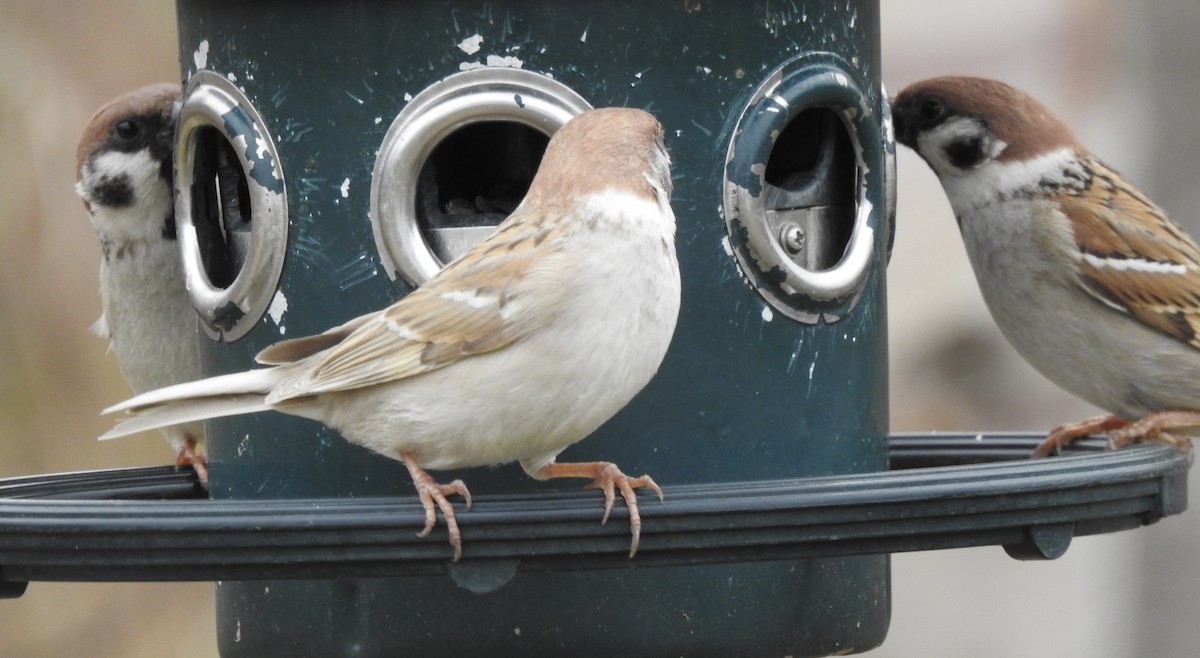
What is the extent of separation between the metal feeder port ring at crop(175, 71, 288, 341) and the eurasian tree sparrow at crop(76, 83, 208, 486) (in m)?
0.46

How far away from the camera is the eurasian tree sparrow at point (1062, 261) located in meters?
4.91

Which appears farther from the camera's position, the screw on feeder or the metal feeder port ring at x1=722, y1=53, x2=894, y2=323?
the screw on feeder

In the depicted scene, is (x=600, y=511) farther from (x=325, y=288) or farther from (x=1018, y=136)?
(x=1018, y=136)

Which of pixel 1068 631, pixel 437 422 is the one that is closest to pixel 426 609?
pixel 437 422

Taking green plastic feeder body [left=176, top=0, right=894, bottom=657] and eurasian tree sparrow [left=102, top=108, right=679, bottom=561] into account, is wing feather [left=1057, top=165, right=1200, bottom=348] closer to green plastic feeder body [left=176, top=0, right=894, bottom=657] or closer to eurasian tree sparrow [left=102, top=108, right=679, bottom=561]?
green plastic feeder body [left=176, top=0, right=894, bottom=657]

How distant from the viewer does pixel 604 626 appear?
3842mm

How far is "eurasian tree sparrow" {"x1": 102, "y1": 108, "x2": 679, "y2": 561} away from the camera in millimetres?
3312

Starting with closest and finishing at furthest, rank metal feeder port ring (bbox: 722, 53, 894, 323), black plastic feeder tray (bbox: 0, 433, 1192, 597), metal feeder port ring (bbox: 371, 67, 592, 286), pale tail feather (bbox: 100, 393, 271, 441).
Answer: black plastic feeder tray (bbox: 0, 433, 1192, 597) < pale tail feather (bbox: 100, 393, 271, 441) < metal feeder port ring (bbox: 371, 67, 592, 286) < metal feeder port ring (bbox: 722, 53, 894, 323)

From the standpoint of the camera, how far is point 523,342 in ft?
11.0

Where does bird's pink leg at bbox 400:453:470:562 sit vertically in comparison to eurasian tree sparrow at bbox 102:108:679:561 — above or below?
below

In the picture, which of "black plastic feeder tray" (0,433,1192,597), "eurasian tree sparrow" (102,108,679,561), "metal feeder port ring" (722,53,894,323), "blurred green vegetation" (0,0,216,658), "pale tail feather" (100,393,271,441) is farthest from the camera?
"blurred green vegetation" (0,0,216,658)

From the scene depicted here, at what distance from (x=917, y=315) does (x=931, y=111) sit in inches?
73.2

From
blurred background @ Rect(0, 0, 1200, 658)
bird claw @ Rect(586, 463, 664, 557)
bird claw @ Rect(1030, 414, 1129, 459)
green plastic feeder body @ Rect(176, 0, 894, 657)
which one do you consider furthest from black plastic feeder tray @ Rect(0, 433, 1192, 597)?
blurred background @ Rect(0, 0, 1200, 658)

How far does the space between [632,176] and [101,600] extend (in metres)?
3.90
